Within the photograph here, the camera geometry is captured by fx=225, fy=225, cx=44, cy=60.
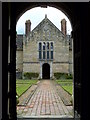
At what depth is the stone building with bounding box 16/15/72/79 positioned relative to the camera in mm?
33000

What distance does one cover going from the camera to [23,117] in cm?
657

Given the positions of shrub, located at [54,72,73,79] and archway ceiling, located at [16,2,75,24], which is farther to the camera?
shrub, located at [54,72,73,79]

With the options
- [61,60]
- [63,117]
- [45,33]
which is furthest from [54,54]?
[63,117]

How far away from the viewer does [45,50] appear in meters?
33.2

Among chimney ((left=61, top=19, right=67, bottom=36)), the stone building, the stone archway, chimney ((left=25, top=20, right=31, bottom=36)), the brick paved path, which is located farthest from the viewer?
chimney ((left=61, top=19, right=67, bottom=36))

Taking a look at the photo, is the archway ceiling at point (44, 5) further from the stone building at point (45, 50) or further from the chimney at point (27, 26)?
the chimney at point (27, 26)

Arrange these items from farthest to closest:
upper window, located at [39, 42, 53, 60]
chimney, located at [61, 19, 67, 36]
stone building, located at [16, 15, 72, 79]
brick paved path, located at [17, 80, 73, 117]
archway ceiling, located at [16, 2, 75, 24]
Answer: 1. chimney, located at [61, 19, 67, 36]
2. upper window, located at [39, 42, 53, 60]
3. stone building, located at [16, 15, 72, 79]
4. brick paved path, located at [17, 80, 73, 117]
5. archway ceiling, located at [16, 2, 75, 24]

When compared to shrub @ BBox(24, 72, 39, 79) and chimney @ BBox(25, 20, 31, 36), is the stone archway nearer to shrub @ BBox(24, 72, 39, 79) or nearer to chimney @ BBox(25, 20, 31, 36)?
shrub @ BBox(24, 72, 39, 79)

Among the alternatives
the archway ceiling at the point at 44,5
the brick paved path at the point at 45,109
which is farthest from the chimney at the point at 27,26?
the archway ceiling at the point at 44,5

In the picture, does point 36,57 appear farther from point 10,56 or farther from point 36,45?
point 10,56

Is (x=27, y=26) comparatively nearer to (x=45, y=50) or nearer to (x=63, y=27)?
(x=45, y=50)

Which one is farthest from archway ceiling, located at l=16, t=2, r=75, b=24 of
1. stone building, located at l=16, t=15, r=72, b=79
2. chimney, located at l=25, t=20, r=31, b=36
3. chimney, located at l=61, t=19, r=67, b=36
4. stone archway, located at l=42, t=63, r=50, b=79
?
chimney, located at l=61, t=19, r=67, b=36
